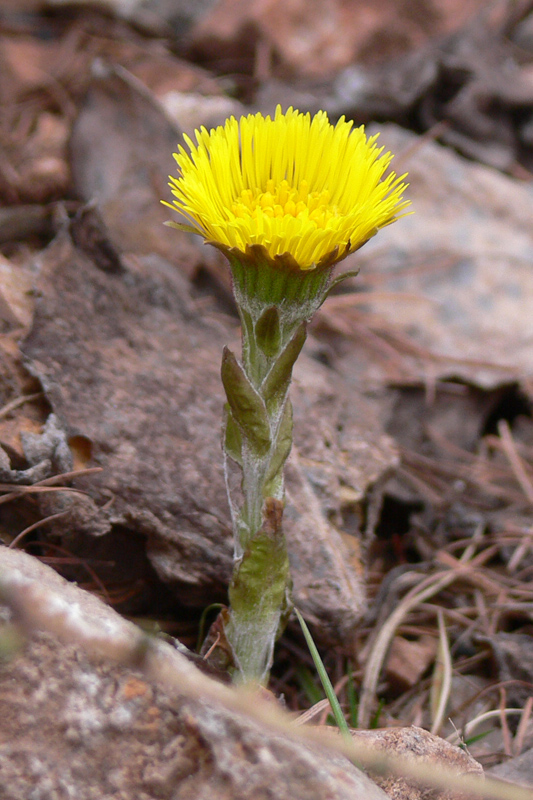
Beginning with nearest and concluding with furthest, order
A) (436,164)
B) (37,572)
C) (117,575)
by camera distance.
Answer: (37,572)
(117,575)
(436,164)

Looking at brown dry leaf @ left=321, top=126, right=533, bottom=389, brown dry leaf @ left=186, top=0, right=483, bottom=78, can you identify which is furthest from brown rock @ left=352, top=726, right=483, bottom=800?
brown dry leaf @ left=186, top=0, right=483, bottom=78

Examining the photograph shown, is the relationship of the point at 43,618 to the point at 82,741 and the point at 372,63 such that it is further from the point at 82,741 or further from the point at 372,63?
the point at 372,63

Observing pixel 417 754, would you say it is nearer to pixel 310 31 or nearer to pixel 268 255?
pixel 268 255

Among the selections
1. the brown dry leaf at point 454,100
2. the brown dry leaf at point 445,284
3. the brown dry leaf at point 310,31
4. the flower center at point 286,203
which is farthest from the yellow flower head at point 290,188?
the brown dry leaf at point 310,31

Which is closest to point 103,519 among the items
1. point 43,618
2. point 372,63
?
point 43,618

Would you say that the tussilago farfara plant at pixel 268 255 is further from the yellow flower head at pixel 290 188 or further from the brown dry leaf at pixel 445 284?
the brown dry leaf at pixel 445 284

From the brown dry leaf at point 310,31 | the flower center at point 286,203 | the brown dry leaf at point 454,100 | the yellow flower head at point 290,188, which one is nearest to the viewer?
the yellow flower head at point 290,188

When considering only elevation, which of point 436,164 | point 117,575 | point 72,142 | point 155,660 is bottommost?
point 117,575

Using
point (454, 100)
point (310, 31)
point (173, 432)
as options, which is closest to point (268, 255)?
point (173, 432)
